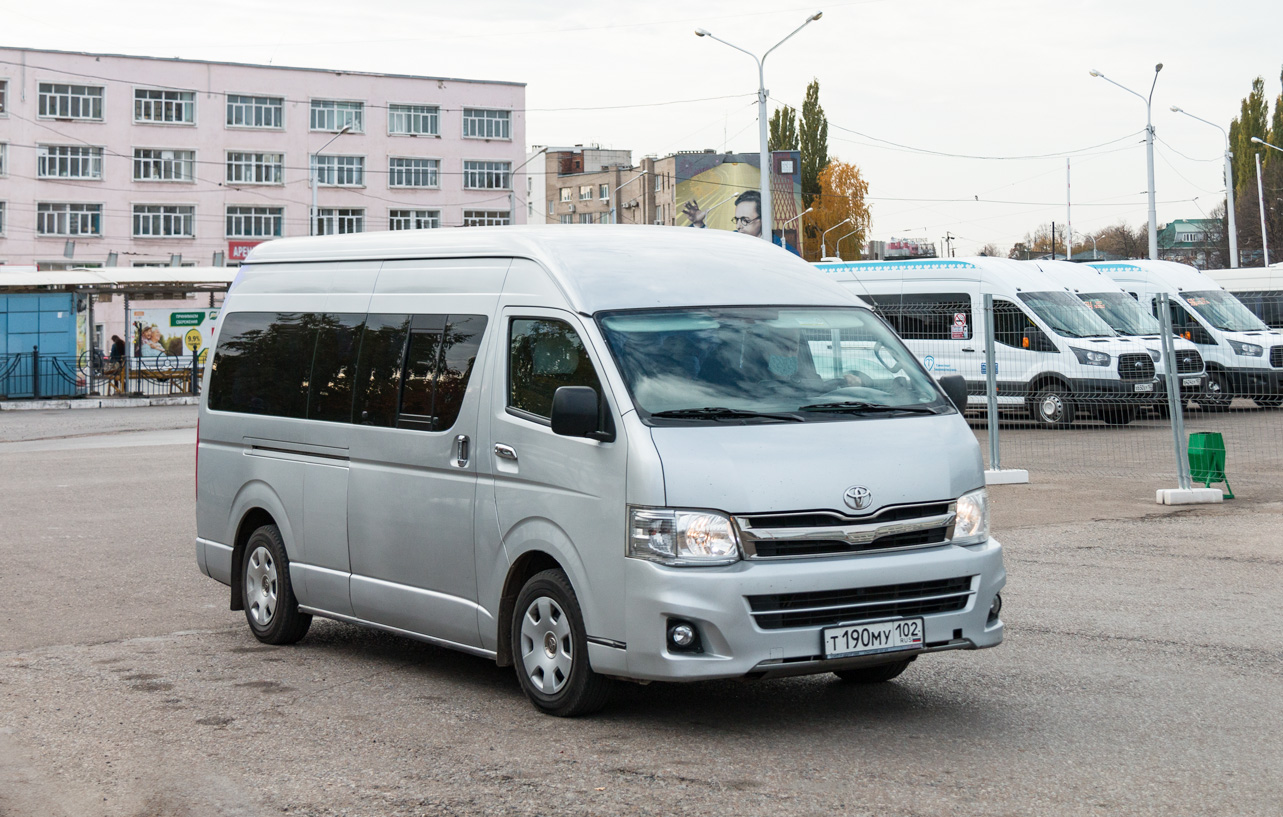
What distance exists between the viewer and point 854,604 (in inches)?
237

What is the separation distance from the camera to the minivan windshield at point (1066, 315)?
2467 cm

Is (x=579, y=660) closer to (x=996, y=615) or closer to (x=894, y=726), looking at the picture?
(x=894, y=726)

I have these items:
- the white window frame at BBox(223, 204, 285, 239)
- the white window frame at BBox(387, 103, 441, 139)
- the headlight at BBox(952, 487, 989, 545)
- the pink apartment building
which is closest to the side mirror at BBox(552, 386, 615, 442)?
the headlight at BBox(952, 487, 989, 545)

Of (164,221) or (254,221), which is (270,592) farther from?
(254,221)

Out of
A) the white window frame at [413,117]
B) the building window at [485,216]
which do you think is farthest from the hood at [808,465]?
the building window at [485,216]

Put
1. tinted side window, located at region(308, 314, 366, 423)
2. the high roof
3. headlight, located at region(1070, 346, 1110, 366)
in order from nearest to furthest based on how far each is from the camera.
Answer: the high roof
tinted side window, located at region(308, 314, 366, 423)
headlight, located at region(1070, 346, 1110, 366)

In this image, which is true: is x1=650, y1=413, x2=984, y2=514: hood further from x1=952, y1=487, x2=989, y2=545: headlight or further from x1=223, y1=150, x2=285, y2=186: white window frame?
x1=223, y1=150, x2=285, y2=186: white window frame

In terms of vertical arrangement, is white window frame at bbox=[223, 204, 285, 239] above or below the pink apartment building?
below

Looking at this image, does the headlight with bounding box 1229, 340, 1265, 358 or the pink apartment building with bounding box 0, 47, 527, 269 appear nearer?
the headlight with bounding box 1229, 340, 1265, 358

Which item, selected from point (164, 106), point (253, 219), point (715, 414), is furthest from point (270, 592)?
point (164, 106)

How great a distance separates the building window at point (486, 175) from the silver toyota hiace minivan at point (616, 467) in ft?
257

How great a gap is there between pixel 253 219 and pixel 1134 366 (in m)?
62.2

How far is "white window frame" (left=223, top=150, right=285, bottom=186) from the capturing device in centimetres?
7844

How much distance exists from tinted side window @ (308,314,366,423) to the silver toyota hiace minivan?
2 cm
